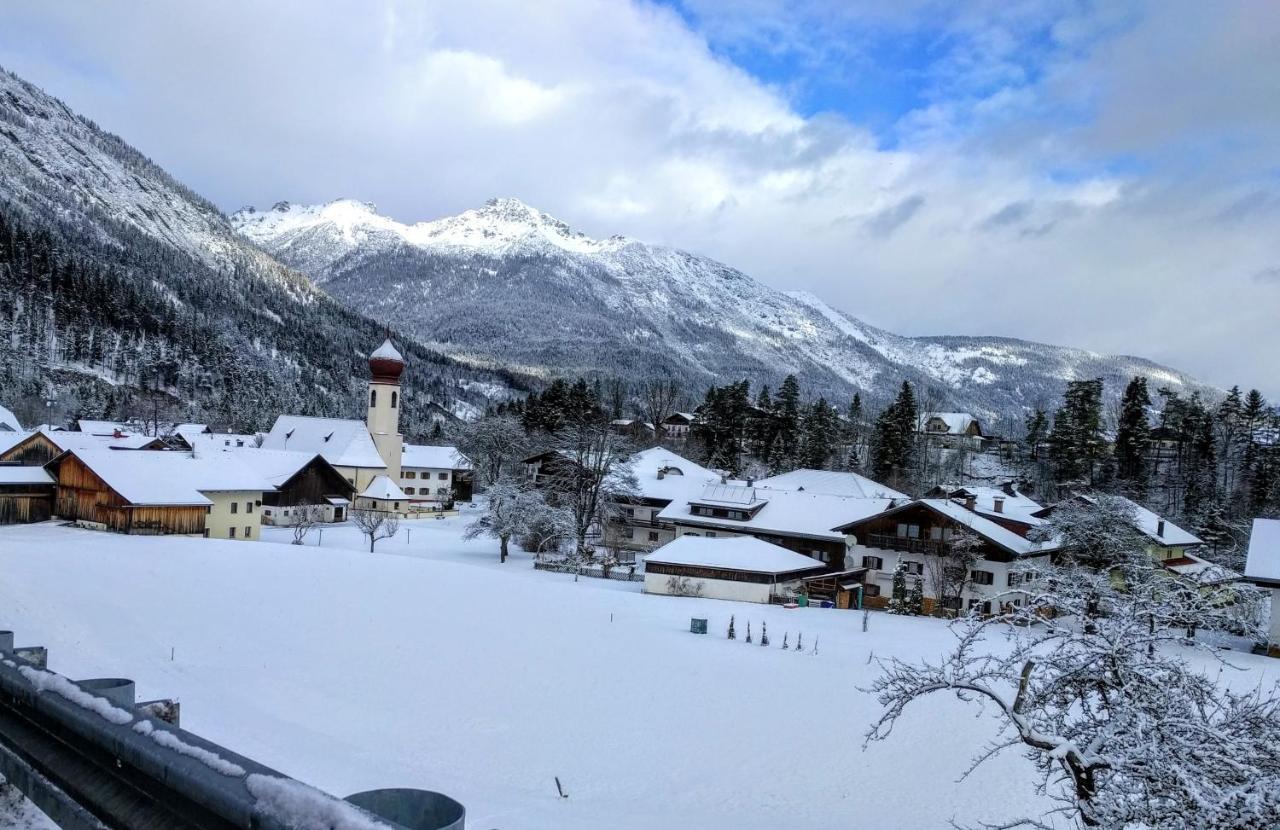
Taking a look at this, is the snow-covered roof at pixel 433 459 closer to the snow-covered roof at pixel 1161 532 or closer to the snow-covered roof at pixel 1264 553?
the snow-covered roof at pixel 1161 532

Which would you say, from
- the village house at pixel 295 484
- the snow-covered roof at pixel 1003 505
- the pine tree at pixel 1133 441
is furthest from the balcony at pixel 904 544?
the village house at pixel 295 484

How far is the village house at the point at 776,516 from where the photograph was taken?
53.3 m

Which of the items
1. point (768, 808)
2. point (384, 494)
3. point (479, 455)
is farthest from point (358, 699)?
point (479, 455)

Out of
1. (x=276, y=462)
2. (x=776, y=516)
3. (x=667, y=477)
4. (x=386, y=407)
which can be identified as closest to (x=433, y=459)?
(x=386, y=407)

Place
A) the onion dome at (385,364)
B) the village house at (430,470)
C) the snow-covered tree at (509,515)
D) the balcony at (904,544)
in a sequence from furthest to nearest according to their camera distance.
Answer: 1. the village house at (430,470)
2. the onion dome at (385,364)
3. the snow-covered tree at (509,515)
4. the balcony at (904,544)

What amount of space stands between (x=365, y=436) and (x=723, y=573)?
44.9m

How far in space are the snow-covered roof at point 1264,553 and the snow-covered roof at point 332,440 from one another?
64.9 meters

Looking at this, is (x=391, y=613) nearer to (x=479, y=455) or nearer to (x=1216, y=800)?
(x=1216, y=800)

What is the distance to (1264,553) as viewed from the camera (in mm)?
40531

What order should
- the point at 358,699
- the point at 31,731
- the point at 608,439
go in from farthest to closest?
the point at 608,439 < the point at 358,699 < the point at 31,731

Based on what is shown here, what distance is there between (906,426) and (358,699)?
7747 cm

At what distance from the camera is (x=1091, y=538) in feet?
148

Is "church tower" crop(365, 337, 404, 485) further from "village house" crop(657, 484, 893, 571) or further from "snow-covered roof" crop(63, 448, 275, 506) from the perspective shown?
"village house" crop(657, 484, 893, 571)

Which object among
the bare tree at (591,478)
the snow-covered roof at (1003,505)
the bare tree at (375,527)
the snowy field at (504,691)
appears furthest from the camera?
the bare tree at (591,478)
